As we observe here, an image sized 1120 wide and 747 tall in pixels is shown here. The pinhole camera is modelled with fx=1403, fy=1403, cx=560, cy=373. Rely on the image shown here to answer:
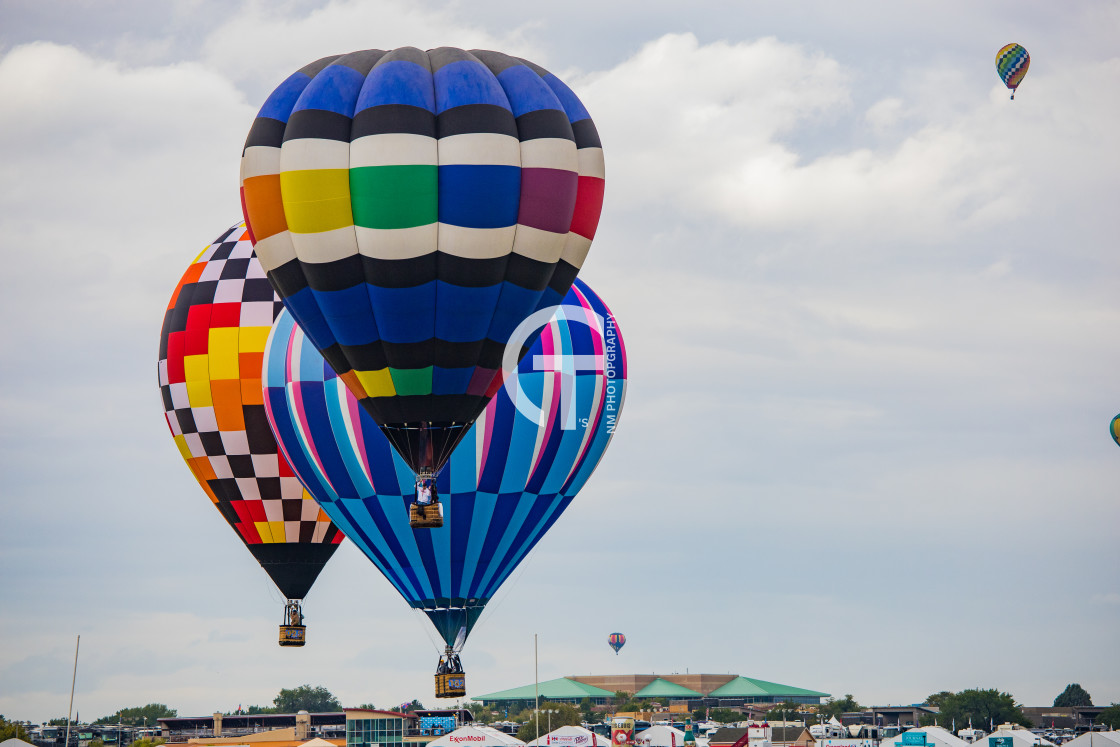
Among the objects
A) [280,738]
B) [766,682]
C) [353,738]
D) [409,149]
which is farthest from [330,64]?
[766,682]

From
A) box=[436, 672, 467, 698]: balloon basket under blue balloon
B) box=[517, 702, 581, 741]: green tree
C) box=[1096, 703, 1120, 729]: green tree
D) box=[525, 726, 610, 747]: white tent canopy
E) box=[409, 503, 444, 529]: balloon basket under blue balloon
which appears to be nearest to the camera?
box=[409, 503, 444, 529]: balloon basket under blue balloon

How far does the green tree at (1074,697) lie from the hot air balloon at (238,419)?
397 feet

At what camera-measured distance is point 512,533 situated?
26000mm

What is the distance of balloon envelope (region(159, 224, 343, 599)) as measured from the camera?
1116 inches

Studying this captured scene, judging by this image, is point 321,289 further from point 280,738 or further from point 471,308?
point 280,738

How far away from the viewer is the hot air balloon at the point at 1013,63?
53562 mm

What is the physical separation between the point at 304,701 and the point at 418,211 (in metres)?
118

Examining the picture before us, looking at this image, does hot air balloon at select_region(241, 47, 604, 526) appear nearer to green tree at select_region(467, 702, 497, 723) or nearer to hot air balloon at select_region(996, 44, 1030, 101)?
hot air balloon at select_region(996, 44, 1030, 101)

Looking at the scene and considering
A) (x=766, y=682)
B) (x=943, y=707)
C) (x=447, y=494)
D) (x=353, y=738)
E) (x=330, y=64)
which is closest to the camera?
(x=330, y=64)

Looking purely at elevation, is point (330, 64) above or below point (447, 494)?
above

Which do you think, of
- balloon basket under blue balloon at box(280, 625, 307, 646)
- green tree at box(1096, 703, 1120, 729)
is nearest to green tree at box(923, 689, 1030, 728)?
green tree at box(1096, 703, 1120, 729)

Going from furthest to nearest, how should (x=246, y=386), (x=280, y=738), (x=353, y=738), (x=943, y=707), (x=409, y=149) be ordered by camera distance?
(x=943, y=707) < (x=280, y=738) < (x=353, y=738) < (x=246, y=386) < (x=409, y=149)

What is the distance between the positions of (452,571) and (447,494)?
4.67 ft

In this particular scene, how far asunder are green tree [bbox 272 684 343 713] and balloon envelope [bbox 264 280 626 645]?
108775 millimetres
